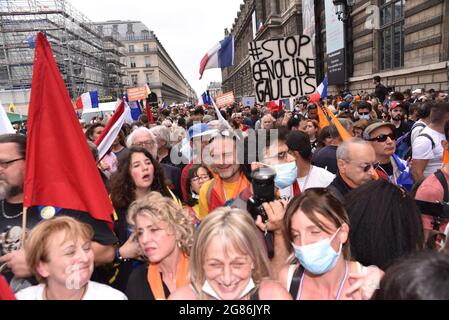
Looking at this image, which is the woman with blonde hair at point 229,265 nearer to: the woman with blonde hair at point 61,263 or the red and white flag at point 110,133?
the woman with blonde hair at point 61,263

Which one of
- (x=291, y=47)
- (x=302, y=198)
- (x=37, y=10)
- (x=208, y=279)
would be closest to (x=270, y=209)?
(x=302, y=198)

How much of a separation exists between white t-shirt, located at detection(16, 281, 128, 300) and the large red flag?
47 cm

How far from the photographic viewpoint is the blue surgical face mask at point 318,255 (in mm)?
1854

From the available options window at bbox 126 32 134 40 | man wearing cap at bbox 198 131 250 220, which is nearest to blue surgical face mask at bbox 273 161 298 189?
man wearing cap at bbox 198 131 250 220

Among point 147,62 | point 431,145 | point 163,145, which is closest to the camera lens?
point 431,145

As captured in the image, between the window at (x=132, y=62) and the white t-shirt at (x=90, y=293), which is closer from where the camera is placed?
the white t-shirt at (x=90, y=293)

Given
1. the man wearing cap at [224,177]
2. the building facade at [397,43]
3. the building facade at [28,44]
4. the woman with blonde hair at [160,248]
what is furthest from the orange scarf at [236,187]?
the building facade at [28,44]

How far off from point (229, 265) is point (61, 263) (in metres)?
0.84

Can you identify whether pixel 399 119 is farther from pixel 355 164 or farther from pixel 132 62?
pixel 132 62

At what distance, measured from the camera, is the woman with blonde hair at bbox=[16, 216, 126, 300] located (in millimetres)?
1864

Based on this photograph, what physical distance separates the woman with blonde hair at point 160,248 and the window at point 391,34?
1572 centimetres

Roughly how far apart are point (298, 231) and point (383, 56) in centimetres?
1781

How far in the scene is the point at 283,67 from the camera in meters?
5.67

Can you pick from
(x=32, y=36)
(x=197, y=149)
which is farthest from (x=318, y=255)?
(x=32, y=36)
